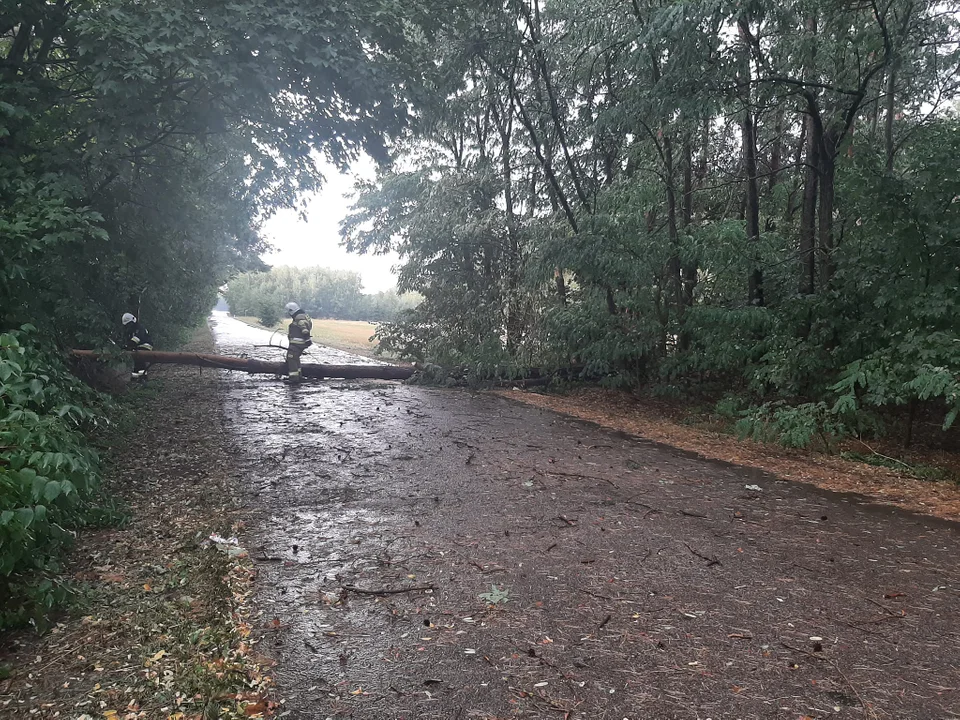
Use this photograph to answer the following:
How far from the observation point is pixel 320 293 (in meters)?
72.1

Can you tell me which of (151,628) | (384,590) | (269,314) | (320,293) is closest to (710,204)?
(384,590)

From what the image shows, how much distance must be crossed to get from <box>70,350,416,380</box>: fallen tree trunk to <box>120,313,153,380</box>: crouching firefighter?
6.5 inches

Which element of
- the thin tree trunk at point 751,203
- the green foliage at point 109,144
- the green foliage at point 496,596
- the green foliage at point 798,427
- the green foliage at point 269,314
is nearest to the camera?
the green foliage at point 109,144

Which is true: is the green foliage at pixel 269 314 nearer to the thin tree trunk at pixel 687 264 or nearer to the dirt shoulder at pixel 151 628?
the thin tree trunk at pixel 687 264

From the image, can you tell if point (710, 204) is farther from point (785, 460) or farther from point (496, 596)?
point (496, 596)

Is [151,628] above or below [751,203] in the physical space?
below

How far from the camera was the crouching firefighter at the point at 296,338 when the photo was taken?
12.9 meters

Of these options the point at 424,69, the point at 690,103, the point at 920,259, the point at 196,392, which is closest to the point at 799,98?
the point at 690,103

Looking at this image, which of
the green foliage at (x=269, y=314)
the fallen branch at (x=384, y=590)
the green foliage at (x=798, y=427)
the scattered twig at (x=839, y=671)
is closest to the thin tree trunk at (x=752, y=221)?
the green foliage at (x=798, y=427)

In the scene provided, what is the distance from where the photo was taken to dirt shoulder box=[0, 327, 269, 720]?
263cm

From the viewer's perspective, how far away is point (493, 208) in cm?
1448

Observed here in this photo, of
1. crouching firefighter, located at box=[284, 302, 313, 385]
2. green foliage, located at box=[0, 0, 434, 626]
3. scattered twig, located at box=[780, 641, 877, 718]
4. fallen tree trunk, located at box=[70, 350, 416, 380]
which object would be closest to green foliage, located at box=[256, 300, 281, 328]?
fallen tree trunk, located at box=[70, 350, 416, 380]

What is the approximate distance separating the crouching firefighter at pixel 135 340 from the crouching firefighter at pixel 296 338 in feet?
9.33

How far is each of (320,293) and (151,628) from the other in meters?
72.0
